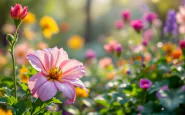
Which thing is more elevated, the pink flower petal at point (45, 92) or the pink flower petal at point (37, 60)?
the pink flower petal at point (37, 60)

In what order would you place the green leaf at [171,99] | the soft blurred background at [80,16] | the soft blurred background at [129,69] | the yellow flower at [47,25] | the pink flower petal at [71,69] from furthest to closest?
the soft blurred background at [80,16], the yellow flower at [47,25], the soft blurred background at [129,69], the green leaf at [171,99], the pink flower petal at [71,69]

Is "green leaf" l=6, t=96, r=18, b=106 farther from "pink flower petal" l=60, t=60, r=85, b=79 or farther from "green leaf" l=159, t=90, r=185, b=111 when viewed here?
"green leaf" l=159, t=90, r=185, b=111

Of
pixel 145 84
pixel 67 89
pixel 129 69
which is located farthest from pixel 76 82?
pixel 129 69

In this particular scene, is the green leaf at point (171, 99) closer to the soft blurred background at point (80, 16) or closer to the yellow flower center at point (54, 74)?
the yellow flower center at point (54, 74)

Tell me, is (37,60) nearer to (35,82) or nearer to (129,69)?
(35,82)

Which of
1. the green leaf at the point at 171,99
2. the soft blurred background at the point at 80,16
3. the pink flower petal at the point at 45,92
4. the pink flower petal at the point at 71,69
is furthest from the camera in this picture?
the soft blurred background at the point at 80,16

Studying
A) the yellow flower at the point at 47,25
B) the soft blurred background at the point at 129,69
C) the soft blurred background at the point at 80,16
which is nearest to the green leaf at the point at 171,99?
the soft blurred background at the point at 129,69

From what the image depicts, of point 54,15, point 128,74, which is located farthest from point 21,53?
point 54,15

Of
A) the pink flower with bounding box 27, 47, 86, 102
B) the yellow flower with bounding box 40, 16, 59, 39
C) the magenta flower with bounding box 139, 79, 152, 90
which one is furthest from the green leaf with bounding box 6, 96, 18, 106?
the yellow flower with bounding box 40, 16, 59, 39
